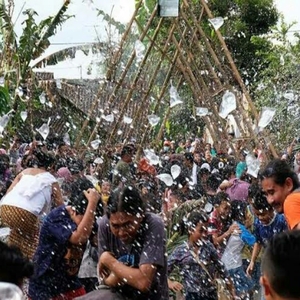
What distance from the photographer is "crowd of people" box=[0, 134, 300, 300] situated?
337cm

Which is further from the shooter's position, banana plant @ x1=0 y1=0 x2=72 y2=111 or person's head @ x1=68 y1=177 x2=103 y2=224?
banana plant @ x1=0 y1=0 x2=72 y2=111

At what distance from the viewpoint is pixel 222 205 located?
6.80m

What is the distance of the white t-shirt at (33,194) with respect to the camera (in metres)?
5.60

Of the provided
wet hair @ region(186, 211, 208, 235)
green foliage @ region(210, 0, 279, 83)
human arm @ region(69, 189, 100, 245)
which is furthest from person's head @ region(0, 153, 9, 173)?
green foliage @ region(210, 0, 279, 83)

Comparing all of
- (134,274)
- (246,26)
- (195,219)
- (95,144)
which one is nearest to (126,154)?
(95,144)

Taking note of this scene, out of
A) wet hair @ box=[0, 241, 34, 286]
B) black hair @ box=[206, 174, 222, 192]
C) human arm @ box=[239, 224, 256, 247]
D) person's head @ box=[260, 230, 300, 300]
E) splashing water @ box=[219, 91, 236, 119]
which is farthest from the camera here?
splashing water @ box=[219, 91, 236, 119]

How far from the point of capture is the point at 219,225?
22.2ft

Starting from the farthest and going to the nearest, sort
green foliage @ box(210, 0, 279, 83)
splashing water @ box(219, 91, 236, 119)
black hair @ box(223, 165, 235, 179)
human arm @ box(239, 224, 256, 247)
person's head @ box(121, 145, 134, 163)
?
green foliage @ box(210, 0, 279, 83), splashing water @ box(219, 91, 236, 119), person's head @ box(121, 145, 134, 163), black hair @ box(223, 165, 235, 179), human arm @ box(239, 224, 256, 247)

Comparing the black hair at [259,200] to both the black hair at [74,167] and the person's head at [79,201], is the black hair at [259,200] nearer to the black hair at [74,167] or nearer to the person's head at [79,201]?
the person's head at [79,201]

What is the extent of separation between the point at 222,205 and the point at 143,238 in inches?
130

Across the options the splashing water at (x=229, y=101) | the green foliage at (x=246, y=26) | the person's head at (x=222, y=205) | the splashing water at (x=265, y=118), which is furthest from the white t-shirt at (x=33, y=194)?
the green foliage at (x=246, y=26)

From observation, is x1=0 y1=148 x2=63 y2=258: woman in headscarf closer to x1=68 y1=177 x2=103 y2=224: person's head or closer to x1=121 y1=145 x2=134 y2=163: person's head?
x1=68 y1=177 x2=103 y2=224: person's head

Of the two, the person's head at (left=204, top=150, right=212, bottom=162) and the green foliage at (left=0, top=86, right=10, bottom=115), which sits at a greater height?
the green foliage at (left=0, top=86, right=10, bottom=115)

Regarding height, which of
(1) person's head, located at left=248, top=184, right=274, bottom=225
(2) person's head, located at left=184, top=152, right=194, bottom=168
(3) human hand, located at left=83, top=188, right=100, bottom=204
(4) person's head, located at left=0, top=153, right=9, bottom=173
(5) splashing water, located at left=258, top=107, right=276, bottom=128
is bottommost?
(4) person's head, located at left=0, top=153, right=9, bottom=173
